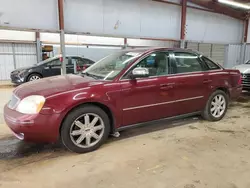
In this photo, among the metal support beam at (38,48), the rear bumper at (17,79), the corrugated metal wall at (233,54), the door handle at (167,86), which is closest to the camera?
the door handle at (167,86)

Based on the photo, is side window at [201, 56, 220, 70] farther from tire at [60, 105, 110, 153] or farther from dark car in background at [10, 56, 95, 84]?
dark car in background at [10, 56, 95, 84]

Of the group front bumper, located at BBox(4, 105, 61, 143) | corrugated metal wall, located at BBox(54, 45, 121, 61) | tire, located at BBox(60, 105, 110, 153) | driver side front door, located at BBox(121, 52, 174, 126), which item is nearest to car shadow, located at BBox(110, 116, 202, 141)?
driver side front door, located at BBox(121, 52, 174, 126)

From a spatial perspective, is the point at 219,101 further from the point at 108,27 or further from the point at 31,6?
the point at 31,6

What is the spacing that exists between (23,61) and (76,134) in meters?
9.23

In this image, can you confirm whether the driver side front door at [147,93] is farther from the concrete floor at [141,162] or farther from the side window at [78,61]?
the side window at [78,61]

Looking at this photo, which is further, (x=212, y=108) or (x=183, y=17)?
(x=183, y=17)

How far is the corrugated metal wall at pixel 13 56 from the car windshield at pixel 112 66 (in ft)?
27.4

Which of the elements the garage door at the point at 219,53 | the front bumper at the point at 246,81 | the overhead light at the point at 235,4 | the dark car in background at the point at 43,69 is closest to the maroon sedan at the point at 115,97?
the front bumper at the point at 246,81

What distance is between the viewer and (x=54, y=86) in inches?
101

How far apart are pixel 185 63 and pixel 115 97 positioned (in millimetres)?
1427

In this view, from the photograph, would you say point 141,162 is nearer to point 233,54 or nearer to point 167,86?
point 167,86

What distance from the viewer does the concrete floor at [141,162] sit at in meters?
2.06

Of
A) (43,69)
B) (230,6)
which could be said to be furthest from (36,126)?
(230,6)

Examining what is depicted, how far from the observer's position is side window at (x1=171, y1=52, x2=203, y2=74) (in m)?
3.25
